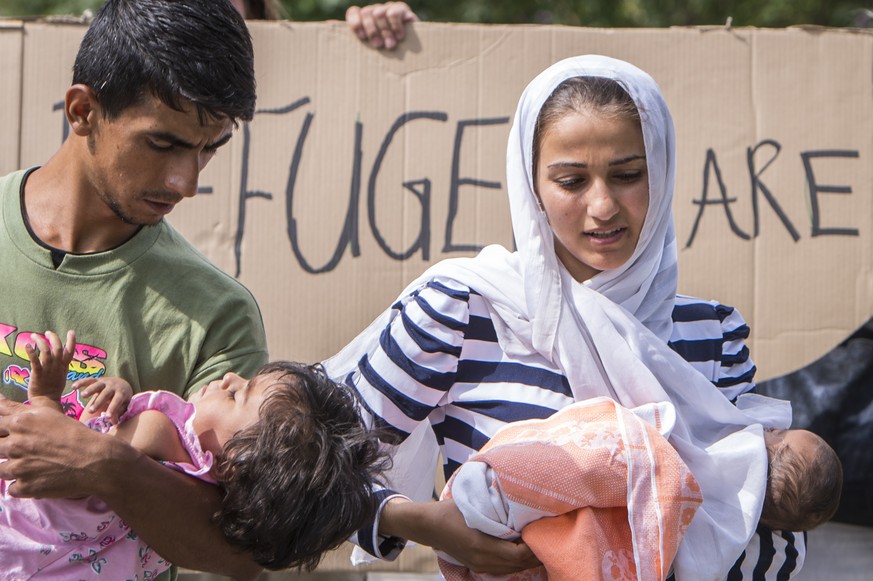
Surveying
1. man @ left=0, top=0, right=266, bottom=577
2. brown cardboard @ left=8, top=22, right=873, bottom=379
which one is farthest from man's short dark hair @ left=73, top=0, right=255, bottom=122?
brown cardboard @ left=8, top=22, right=873, bottom=379

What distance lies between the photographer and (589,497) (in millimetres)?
1519

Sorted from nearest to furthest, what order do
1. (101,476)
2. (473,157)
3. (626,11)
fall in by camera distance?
(101,476) < (473,157) < (626,11)

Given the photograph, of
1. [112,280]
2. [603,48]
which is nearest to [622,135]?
[112,280]

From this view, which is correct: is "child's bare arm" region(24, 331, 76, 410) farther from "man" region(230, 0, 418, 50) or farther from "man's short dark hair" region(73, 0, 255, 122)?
"man" region(230, 0, 418, 50)

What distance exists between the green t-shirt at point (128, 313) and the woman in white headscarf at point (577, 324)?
261 mm

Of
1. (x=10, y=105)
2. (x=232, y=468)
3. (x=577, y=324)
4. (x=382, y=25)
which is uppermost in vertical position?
(x=382, y=25)

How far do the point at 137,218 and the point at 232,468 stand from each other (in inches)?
18.9

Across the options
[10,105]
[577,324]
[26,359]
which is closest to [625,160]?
[577,324]

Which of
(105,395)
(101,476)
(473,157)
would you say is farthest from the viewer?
(473,157)

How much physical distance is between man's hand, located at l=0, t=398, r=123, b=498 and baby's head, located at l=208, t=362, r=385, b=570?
18cm

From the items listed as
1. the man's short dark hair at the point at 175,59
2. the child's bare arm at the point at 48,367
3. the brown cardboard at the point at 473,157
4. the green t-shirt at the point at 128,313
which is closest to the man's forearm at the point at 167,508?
the child's bare arm at the point at 48,367

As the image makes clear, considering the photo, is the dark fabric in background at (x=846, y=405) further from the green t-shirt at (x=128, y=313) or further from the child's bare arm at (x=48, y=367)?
the child's bare arm at (x=48, y=367)

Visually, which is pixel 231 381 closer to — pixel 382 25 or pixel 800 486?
pixel 800 486

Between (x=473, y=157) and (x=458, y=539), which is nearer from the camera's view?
(x=458, y=539)
